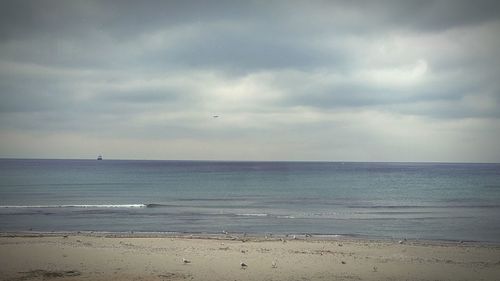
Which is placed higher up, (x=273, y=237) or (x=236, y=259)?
(x=236, y=259)

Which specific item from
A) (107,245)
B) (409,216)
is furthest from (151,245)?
(409,216)

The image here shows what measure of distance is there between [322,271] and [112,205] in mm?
37530

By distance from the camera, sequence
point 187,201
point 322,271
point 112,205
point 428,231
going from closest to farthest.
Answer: point 322,271 → point 428,231 → point 112,205 → point 187,201

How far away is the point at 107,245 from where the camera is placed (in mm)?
23266

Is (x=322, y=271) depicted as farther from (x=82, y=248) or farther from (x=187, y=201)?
(x=187, y=201)

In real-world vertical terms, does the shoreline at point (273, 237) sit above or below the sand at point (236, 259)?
below

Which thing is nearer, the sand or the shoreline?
the sand

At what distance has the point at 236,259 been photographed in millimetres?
20078

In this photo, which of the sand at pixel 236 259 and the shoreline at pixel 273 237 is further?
the shoreline at pixel 273 237

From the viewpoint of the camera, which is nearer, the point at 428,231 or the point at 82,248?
the point at 82,248

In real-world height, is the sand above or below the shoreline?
above

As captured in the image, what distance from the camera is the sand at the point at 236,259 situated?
674 inches

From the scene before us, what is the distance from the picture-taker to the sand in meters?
17.1

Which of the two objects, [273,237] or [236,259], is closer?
[236,259]
